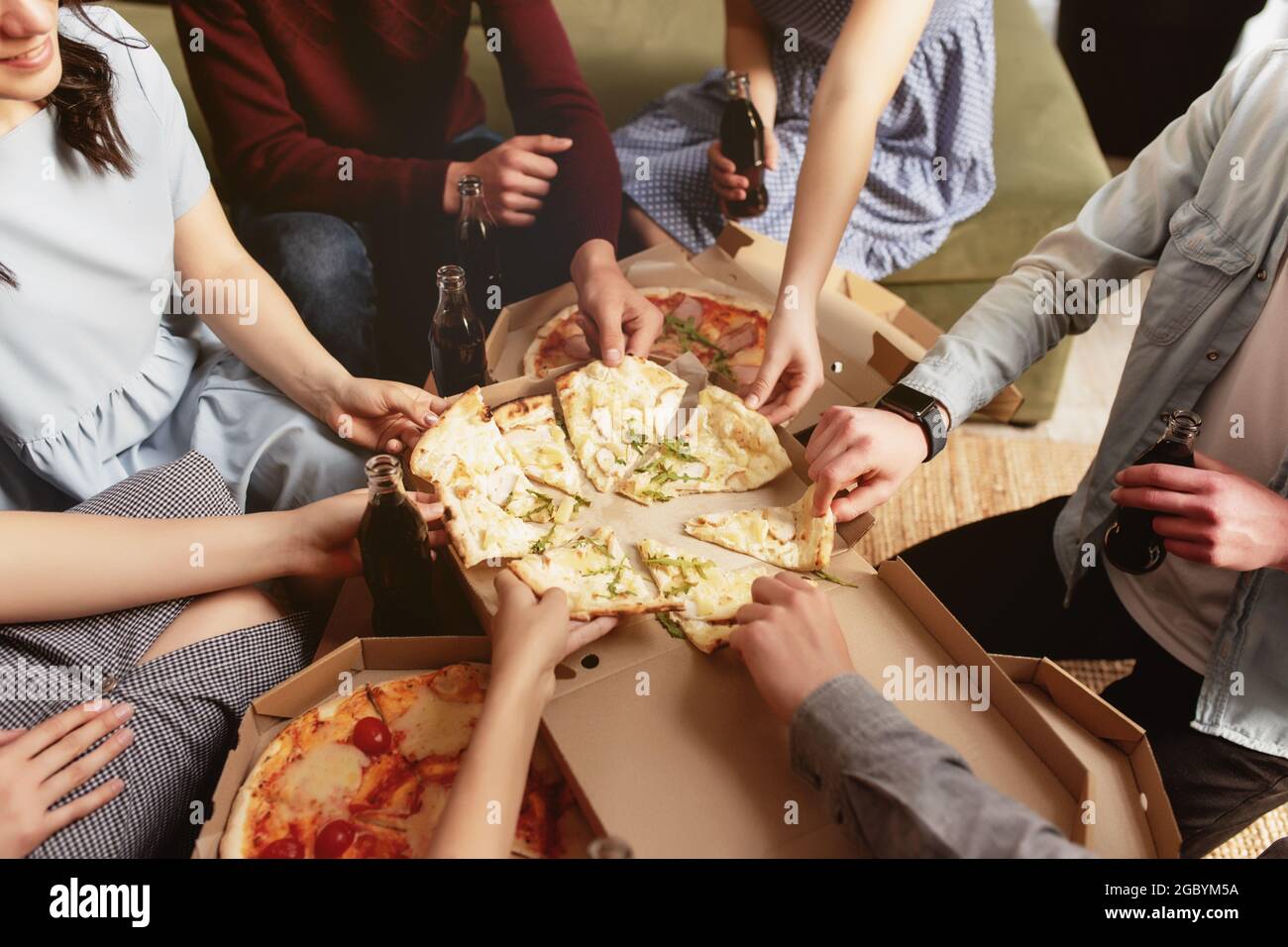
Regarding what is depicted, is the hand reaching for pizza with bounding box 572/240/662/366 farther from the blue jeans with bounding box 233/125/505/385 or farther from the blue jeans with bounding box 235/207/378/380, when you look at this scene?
the blue jeans with bounding box 235/207/378/380

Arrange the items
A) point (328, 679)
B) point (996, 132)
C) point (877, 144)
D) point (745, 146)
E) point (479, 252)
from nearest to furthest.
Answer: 1. point (328, 679)
2. point (479, 252)
3. point (745, 146)
4. point (877, 144)
5. point (996, 132)

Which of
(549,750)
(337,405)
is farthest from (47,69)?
(549,750)

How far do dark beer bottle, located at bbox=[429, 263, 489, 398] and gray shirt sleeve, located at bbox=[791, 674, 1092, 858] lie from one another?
0.89m

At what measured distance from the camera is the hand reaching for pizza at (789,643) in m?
0.91

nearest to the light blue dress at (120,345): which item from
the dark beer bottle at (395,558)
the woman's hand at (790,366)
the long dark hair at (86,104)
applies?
the long dark hair at (86,104)

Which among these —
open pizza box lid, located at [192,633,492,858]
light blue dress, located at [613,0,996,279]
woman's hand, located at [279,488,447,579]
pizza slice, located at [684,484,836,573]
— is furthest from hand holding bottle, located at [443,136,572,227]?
open pizza box lid, located at [192,633,492,858]

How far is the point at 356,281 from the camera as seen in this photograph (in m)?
1.56

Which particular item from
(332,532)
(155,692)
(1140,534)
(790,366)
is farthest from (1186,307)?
(155,692)

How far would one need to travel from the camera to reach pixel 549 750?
3.18ft

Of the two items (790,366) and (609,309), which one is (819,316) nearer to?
(790,366)

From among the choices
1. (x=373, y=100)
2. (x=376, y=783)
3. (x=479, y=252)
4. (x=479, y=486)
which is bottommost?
(x=376, y=783)

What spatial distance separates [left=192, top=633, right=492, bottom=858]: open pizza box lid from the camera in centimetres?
96

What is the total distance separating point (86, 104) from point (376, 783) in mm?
986
